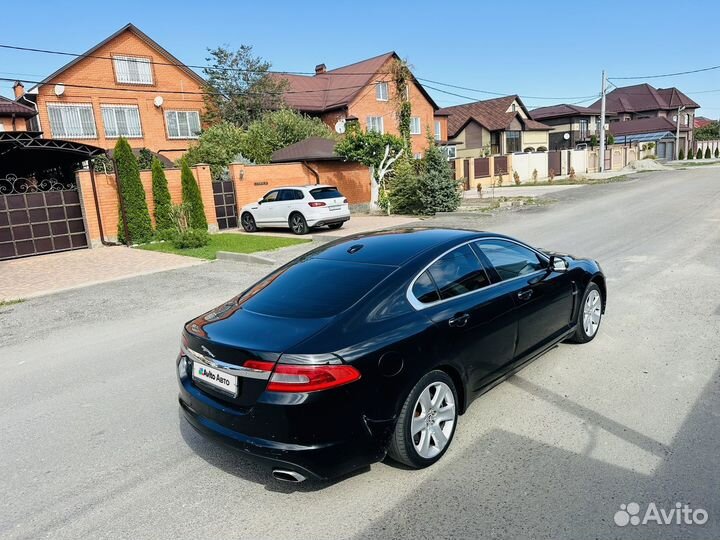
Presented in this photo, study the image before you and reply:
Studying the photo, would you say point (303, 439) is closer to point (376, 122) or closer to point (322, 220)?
point (322, 220)

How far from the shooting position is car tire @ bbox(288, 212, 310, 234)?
57.3 feet

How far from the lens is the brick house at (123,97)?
27.5 meters

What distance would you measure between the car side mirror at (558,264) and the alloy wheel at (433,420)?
6.48 feet

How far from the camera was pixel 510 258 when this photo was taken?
4.64 m

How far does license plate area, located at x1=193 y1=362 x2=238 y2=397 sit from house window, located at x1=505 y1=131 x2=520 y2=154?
5038cm

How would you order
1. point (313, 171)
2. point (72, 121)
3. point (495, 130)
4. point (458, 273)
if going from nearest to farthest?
point (458, 273) < point (313, 171) < point (72, 121) < point (495, 130)

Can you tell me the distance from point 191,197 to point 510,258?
48.6 feet

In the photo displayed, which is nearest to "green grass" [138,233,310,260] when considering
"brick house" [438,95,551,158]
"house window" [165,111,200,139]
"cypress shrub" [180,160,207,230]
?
"cypress shrub" [180,160,207,230]

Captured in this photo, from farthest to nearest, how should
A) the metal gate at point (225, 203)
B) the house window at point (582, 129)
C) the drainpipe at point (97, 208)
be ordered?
the house window at point (582, 129)
the metal gate at point (225, 203)
the drainpipe at point (97, 208)

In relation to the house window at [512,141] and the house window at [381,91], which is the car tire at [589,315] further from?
the house window at [512,141]

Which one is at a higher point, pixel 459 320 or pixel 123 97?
pixel 123 97

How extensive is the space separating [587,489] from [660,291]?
534cm

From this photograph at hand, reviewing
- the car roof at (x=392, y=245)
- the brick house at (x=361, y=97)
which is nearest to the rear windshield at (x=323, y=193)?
the car roof at (x=392, y=245)

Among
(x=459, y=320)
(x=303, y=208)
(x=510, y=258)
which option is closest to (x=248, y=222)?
(x=303, y=208)
